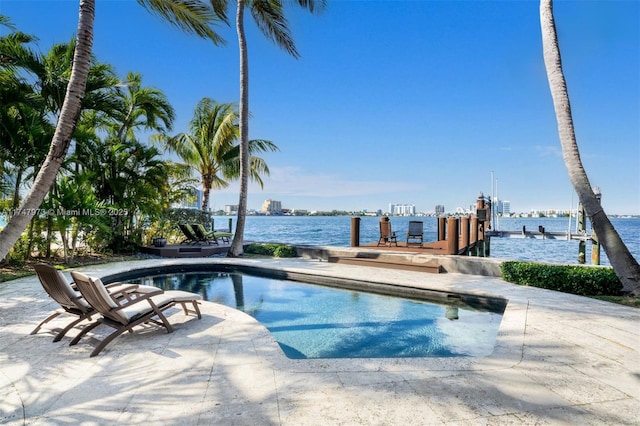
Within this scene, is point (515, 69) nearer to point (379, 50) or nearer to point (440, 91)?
point (379, 50)

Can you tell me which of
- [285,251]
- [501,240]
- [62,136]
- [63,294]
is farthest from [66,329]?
[501,240]

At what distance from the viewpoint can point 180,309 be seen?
19.0 ft

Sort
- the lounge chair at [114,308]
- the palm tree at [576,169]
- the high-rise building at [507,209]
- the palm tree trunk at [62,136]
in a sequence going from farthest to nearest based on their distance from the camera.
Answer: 1. the high-rise building at [507,209]
2. the palm tree at [576,169]
3. the palm tree trunk at [62,136]
4. the lounge chair at [114,308]

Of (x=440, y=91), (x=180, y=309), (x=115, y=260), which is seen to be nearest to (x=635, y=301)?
(x=180, y=309)

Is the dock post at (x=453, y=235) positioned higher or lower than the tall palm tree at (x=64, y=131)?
lower

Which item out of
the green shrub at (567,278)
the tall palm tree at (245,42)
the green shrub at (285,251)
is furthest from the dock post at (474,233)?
the tall palm tree at (245,42)

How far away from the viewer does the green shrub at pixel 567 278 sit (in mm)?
6953

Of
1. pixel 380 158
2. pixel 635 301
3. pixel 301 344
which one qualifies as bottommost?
pixel 301 344

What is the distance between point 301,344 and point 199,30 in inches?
332

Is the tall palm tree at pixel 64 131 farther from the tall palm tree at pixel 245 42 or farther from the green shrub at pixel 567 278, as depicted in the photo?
the green shrub at pixel 567 278

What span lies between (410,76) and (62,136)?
1901cm

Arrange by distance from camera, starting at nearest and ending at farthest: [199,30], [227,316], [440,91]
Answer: [227,316] → [199,30] → [440,91]

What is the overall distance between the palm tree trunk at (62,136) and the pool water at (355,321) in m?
3.69

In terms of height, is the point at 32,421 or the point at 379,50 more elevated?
the point at 379,50
